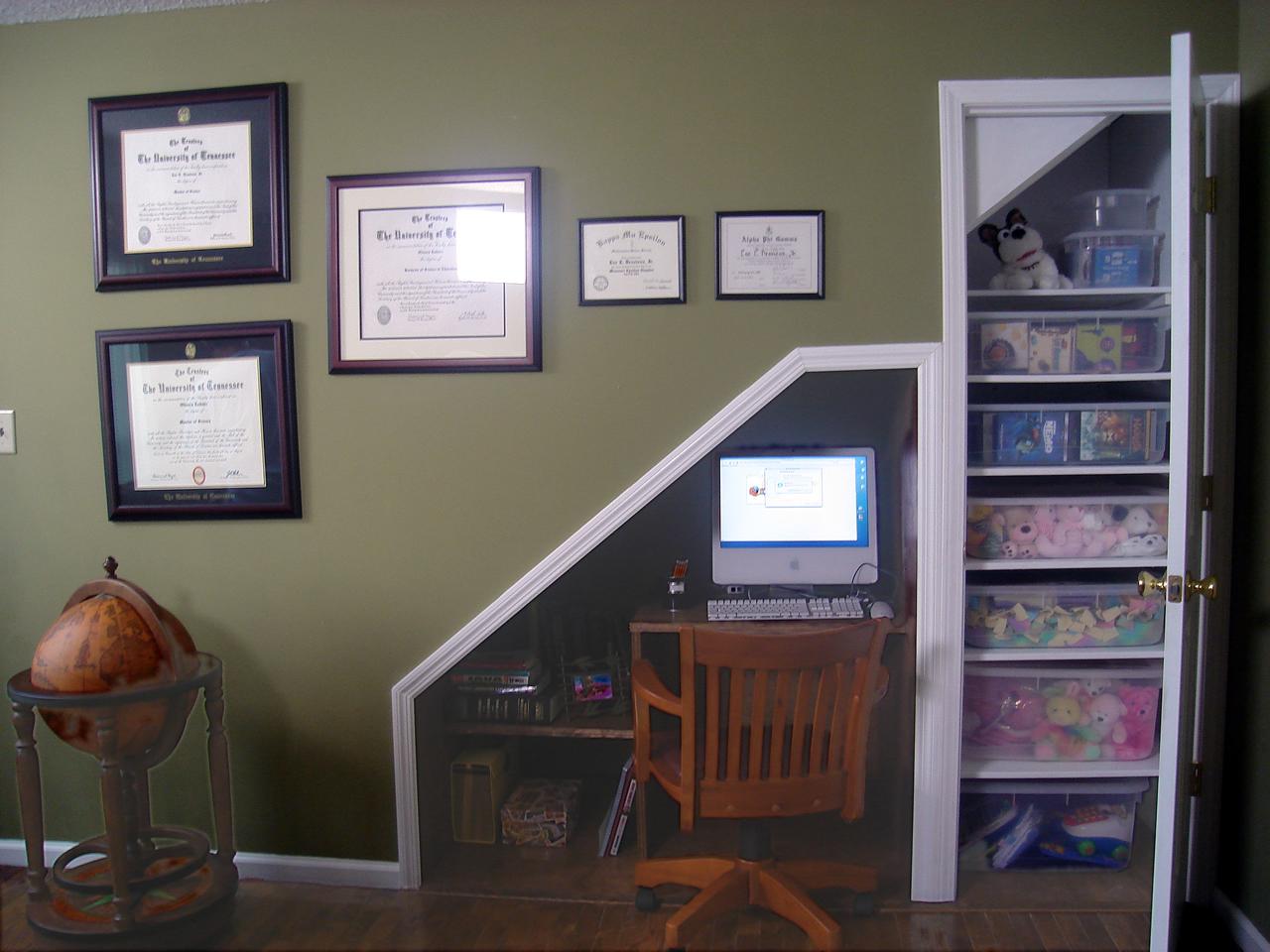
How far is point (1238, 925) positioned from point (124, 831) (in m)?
2.45

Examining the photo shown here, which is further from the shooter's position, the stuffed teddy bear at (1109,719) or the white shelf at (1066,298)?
the stuffed teddy bear at (1109,719)

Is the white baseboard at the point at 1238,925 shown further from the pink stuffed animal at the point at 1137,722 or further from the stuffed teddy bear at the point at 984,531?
the stuffed teddy bear at the point at 984,531

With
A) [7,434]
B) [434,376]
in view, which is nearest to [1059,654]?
[434,376]

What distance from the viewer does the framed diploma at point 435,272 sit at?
1.93 m

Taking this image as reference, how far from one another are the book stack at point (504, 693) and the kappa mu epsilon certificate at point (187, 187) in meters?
1.28

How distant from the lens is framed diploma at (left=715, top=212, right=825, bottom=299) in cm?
188

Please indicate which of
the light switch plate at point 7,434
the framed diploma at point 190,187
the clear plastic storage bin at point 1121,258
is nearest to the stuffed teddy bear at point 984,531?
the clear plastic storage bin at point 1121,258

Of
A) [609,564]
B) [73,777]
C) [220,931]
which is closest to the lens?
[220,931]

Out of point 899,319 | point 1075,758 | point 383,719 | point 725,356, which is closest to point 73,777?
point 383,719

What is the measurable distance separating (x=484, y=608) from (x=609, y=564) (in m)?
0.60

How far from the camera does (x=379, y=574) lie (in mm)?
2029

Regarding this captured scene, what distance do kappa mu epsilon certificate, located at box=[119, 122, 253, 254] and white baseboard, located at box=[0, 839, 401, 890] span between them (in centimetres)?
159

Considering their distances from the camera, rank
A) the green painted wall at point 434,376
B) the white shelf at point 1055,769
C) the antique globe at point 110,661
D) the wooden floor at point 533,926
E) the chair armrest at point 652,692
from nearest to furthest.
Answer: the wooden floor at point 533,926 → the antique globe at point 110,661 → the chair armrest at point 652,692 → the green painted wall at point 434,376 → the white shelf at point 1055,769

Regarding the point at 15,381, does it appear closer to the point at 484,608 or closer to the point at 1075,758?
the point at 484,608
